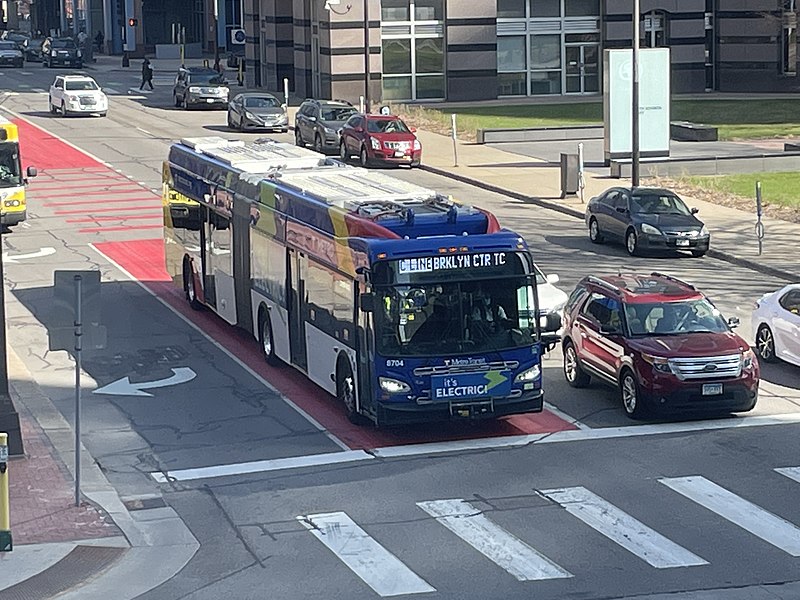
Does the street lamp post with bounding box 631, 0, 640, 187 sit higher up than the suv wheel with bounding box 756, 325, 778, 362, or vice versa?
the street lamp post with bounding box 631, 0, 640, 187

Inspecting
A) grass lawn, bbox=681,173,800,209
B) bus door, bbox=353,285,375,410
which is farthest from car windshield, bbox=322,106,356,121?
bus door, bbox=353,285,375,410

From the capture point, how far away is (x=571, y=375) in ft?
75.3

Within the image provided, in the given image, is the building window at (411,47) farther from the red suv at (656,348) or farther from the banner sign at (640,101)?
the red suv at (656,348)

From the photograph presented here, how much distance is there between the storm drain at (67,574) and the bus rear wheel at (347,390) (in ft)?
17.4

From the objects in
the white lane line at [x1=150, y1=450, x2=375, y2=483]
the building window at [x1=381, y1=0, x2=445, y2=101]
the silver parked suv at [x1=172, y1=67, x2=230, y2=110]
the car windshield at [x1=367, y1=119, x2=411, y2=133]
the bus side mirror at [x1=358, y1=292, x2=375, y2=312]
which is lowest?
the white lane line at [x1=150, y1=450, x2=375, y2=483]

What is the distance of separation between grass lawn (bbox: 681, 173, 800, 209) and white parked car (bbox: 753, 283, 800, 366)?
1673 cm

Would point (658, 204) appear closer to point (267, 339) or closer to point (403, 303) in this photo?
point (267, 339)

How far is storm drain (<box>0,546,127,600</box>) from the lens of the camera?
14.0 m

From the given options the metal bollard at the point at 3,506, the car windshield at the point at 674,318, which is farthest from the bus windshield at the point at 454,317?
the metal bollard at the point at 3,506

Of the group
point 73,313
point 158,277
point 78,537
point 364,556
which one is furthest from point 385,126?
point 364,556

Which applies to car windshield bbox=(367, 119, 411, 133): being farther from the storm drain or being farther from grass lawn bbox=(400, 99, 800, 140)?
the storm drain

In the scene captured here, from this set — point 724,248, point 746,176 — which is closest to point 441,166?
→ point 746,176

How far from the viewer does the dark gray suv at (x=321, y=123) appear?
54.4 meters

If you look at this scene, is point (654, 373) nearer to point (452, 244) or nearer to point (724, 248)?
point (452, 244)
